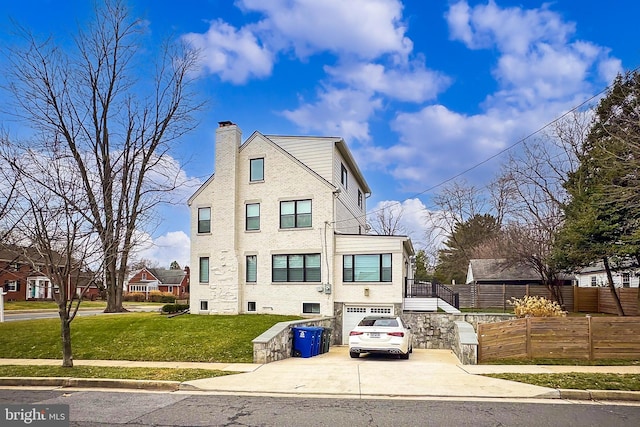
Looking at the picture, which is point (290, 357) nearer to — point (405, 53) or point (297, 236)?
point (297, 236)

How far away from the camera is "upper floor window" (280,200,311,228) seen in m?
25.0

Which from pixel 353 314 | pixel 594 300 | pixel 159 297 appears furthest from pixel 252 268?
pixel 159 297

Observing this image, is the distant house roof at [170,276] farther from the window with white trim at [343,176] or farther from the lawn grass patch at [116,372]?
the lawn grass patch at [116,372]

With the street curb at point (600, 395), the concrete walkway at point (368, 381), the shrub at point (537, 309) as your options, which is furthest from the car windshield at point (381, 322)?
the street curb at point (600, 395)

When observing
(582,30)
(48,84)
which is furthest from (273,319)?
(48,84)

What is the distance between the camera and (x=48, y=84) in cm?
2936

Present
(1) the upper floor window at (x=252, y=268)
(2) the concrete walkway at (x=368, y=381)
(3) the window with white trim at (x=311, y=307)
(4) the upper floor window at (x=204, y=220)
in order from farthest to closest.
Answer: (4) the upper floor window at (x=204, y=220), (1) the upper floor window at (x=252, y=268), (3) the window with white trim at (x=311, y=307), (2) the concrete walkway at (x=368, y=381)

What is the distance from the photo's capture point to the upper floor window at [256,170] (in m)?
26.0

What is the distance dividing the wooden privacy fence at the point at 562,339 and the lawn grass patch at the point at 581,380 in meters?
2.27

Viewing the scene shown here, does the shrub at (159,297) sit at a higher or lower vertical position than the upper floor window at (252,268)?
lower

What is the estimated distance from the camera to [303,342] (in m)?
16.6

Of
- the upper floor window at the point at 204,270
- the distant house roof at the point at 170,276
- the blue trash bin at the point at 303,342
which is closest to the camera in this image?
the blue trash bin at the point at 303,342

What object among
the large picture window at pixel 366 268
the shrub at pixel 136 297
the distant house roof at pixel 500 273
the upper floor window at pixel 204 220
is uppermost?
the upper floor window at pixel 204 220

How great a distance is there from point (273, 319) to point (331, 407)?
44.6 ft
